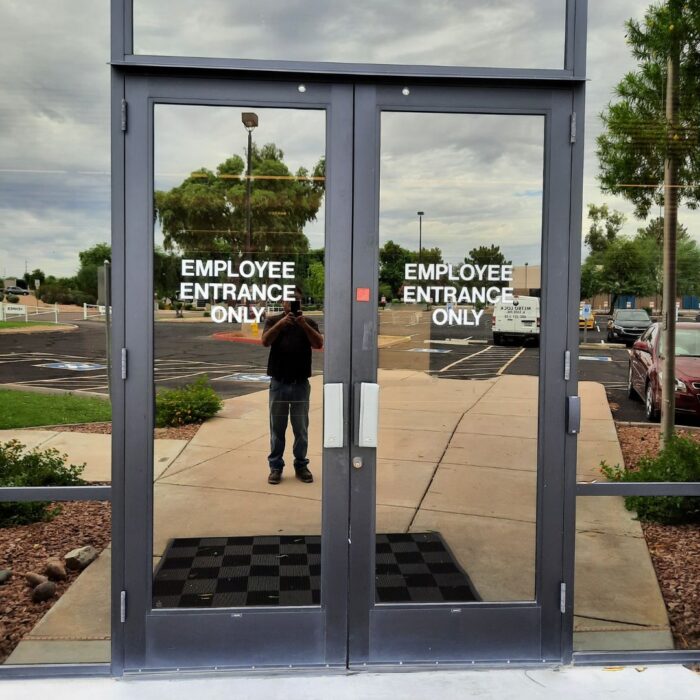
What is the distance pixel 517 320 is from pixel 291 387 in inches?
43.5

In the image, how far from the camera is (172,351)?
3.22m

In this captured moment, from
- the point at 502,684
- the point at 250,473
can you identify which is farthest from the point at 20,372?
the point at 502,684

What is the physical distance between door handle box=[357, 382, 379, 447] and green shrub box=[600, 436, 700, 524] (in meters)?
1.17

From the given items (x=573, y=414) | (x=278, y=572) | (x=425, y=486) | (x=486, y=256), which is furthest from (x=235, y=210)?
(x=573, y=414)

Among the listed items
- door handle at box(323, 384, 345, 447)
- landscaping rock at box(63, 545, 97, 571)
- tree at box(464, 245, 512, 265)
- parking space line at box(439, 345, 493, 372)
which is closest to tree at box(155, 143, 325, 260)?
door handle at box(323, 384, 345, 447)

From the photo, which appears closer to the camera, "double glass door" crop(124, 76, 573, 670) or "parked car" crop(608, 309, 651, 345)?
"double glass door" crop(124, 76, 573, 670)

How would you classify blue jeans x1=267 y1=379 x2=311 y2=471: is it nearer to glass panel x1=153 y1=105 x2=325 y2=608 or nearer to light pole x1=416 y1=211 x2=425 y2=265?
glass panel x1=153 y1=105 x2=325 y2=608

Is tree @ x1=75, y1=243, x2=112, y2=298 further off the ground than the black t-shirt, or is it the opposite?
tree @ x1=75, y1=243, x2=112, y2=298

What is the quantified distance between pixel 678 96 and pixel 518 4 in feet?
3.17

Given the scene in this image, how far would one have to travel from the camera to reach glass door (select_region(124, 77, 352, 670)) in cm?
315

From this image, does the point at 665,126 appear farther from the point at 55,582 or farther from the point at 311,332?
the point at 55,582

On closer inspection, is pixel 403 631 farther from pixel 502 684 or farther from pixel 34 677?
pixel 34 677

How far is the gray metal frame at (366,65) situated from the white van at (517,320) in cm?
102

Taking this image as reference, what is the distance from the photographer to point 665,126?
3545 millimetres
